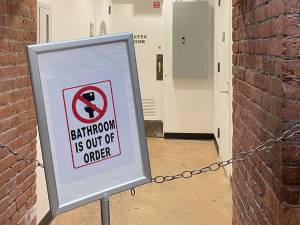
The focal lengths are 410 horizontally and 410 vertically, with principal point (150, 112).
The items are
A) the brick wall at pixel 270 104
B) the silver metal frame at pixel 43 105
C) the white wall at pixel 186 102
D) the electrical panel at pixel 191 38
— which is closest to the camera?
the silver metal frame at pixel 43 105

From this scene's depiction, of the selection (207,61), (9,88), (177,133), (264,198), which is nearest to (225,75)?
(207,61)

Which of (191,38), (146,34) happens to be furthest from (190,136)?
(146,34)

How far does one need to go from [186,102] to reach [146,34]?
138cm

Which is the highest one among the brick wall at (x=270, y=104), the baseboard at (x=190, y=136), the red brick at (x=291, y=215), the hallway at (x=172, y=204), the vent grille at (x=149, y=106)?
the brick wall at (x=270, y=104)

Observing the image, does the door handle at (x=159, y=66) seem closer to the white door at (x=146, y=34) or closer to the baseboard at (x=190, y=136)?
the white door at (x=146, y=34)

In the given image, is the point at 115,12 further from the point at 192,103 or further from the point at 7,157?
the point at 7,157

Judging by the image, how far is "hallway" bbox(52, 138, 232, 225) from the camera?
3.48 m

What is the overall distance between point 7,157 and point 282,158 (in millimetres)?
1606

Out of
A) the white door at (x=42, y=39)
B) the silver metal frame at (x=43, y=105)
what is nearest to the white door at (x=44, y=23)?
the white door at (x=42, y=39)

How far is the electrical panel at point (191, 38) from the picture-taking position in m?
6.20

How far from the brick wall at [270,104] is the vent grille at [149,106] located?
467 cm

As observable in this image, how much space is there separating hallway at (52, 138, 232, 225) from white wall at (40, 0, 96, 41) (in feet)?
5.32

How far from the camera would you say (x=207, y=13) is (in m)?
6.20

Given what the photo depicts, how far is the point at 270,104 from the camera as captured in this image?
5.22 feet
